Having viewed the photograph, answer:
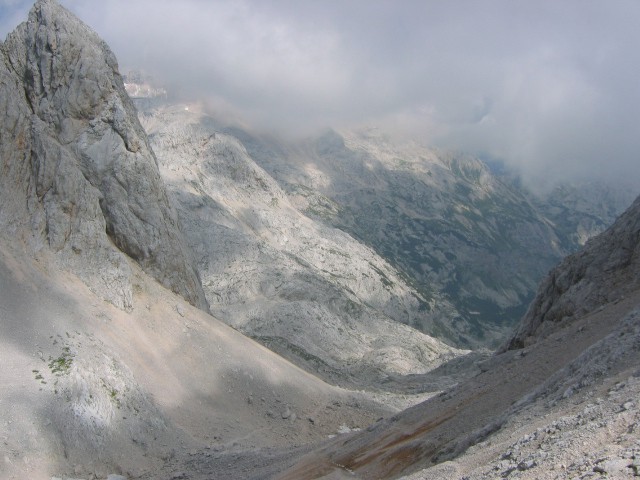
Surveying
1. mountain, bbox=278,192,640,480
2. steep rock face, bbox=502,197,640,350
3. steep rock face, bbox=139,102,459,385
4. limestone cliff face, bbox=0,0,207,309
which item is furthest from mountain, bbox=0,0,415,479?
steep rock face, bbox=139,102,459,385

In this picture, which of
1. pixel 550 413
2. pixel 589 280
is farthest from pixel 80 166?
pixel 550 413

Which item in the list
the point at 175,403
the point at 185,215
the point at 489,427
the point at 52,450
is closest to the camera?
the point at 489,427

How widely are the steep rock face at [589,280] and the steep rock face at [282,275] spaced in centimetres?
3272

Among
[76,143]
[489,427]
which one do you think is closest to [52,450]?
[489,427]

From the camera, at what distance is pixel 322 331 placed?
105125 mm

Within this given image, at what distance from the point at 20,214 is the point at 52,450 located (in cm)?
1855

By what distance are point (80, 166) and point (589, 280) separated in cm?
3893

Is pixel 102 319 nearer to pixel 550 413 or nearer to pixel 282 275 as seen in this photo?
pixel 550 413

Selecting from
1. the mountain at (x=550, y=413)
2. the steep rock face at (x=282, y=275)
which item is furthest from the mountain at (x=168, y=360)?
the steep rock face at (x=282, y=275)

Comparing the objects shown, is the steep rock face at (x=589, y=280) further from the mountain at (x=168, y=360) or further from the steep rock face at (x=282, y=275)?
the steep rock face at (x=282, y=275)

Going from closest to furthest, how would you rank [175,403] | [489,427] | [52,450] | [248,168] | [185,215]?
[489,427] → [52,450] → [175,403] → [185,215] → [248,168]

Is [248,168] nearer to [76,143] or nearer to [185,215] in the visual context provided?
[185,215]

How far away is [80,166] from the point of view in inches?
1975

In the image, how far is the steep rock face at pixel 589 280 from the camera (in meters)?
33.7
